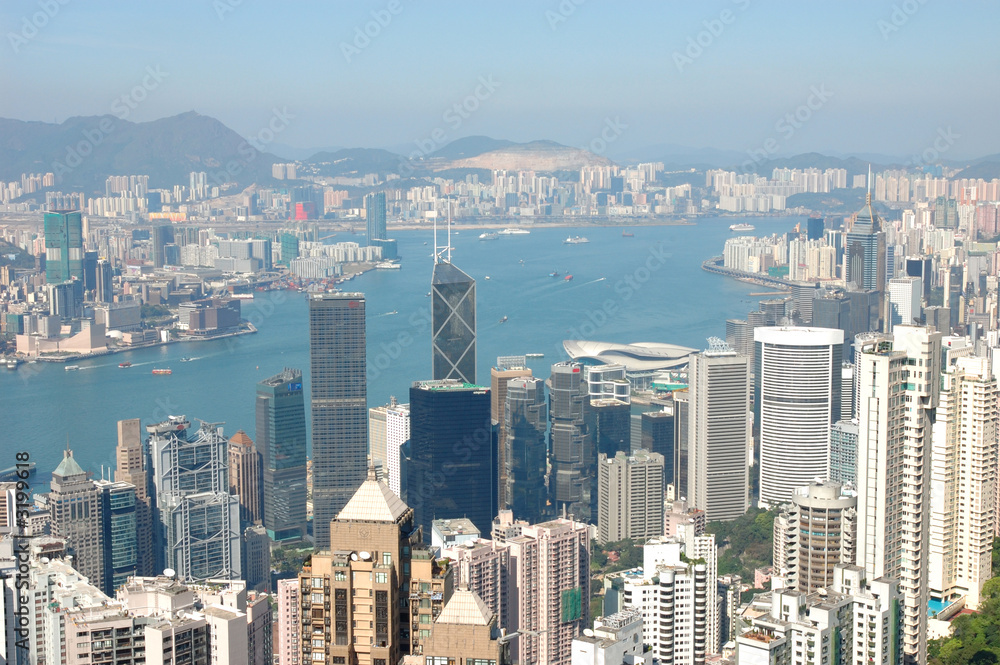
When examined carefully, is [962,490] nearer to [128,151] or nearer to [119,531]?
[119,531]

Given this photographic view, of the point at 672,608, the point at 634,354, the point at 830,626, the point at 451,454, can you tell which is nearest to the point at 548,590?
the point at 672,608

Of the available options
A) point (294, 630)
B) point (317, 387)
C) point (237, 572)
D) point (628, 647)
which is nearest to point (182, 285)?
point (317, 387)

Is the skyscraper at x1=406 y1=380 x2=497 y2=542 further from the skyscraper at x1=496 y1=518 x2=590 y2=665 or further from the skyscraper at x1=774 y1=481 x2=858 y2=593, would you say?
the skyscraper at x1=774 y1=481 x2=858 y2=593

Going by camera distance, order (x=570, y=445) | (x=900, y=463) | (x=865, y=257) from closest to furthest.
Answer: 1. (x=900, y=463)
2. (x=570, y=445)
3. (x=865, y=257)

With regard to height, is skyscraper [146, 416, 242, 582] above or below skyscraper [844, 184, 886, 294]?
below

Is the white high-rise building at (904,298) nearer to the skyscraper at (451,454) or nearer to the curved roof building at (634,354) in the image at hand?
the curved roof building at (634,354)

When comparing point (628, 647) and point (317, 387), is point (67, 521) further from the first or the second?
point (628, 647)

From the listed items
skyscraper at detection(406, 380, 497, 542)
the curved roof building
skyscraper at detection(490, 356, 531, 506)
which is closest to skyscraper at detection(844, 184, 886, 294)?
the curved roof building
